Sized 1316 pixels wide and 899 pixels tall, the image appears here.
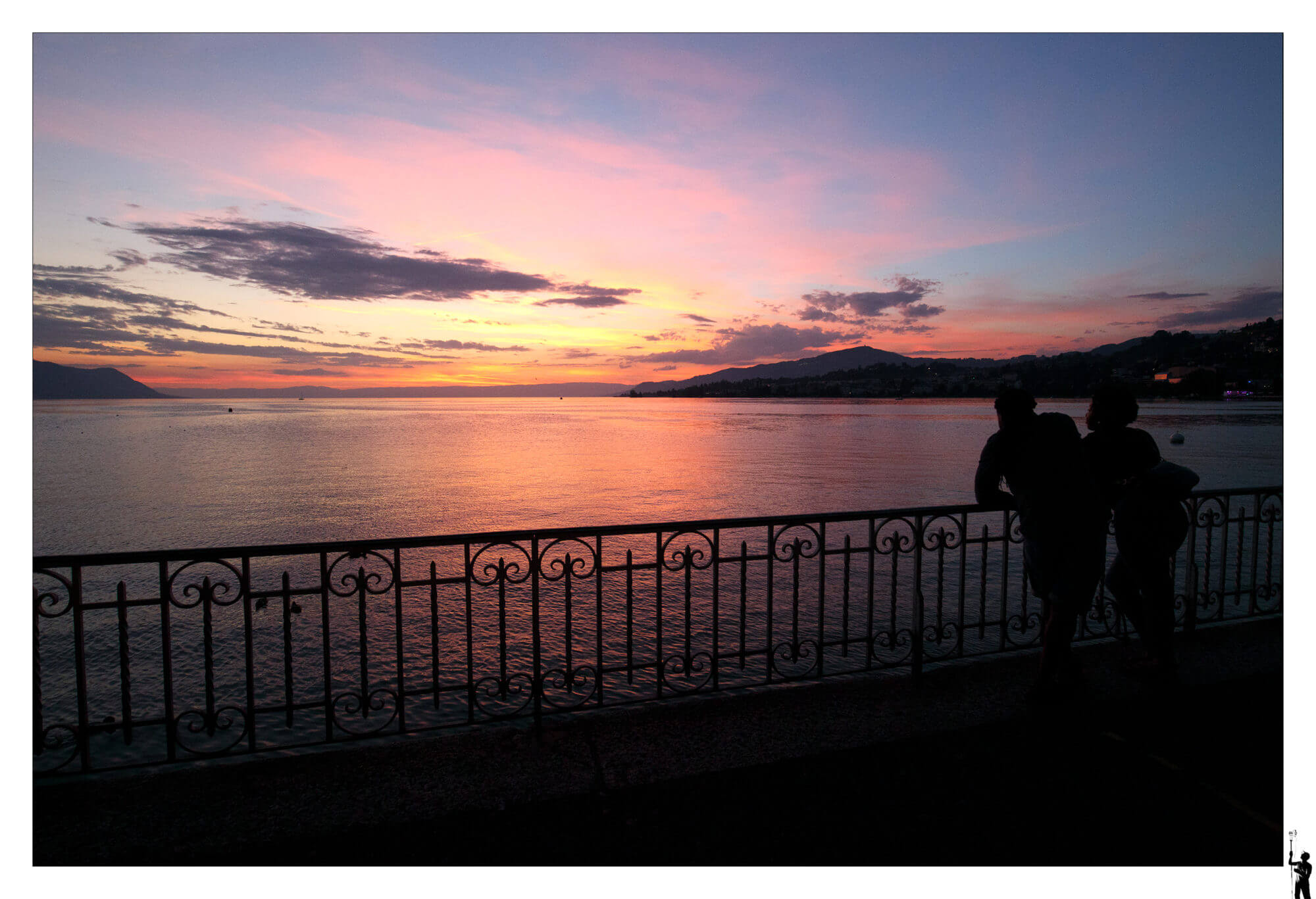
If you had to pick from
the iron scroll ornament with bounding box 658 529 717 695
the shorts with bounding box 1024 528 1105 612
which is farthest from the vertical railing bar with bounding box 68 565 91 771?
the shorts with bounding box 1024 528 1105 612

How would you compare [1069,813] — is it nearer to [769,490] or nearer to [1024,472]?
[1024,472]

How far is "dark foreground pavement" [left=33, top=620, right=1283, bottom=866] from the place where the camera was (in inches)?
111

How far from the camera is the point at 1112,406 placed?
4.14m

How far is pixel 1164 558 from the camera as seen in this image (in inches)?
173

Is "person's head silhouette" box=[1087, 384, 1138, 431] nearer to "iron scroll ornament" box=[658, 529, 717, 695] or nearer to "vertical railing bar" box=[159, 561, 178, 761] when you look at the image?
"iron scroll ornament" box=[658, 529, 717, 695]

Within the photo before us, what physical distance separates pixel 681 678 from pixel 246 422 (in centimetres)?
9681

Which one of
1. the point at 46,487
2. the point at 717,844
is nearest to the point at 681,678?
the point at 717,844

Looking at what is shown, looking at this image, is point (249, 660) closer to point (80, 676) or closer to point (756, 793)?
point (80, 676)

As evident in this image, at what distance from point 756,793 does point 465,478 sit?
27.2 meters

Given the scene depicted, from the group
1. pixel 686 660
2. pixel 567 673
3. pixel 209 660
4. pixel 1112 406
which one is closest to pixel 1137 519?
pixel 1112 406

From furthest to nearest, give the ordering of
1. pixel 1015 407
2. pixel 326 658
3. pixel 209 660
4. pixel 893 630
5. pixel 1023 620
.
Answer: pixel 1023 620 → pixel 893 630 → pixel 1015 407 → pixel 326 658 → pixel 209 660
